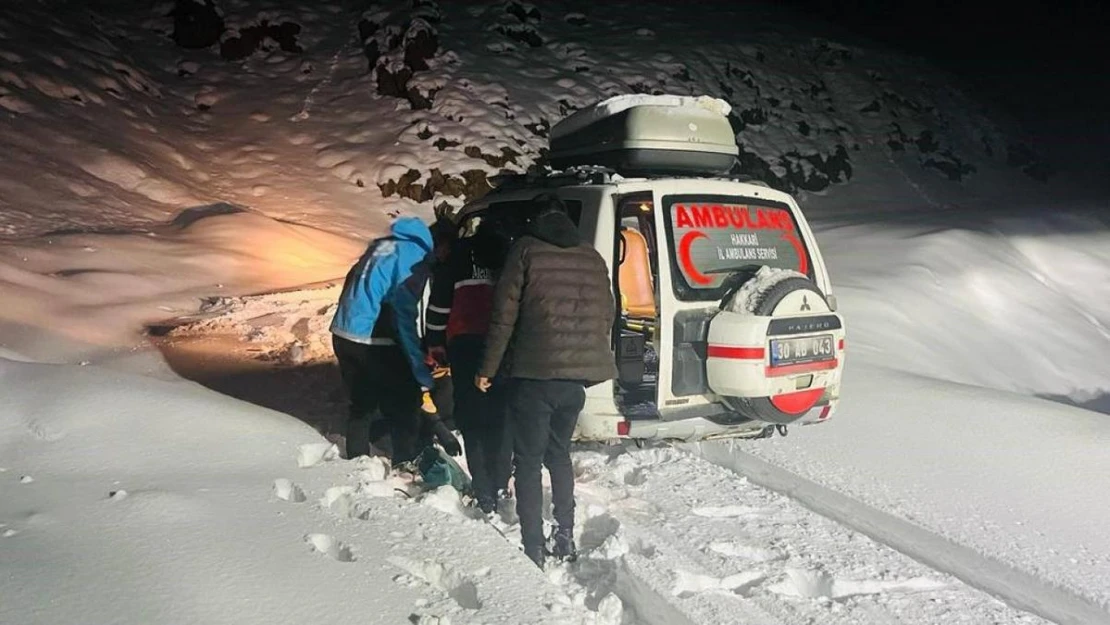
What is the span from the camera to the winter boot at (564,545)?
12.7ft

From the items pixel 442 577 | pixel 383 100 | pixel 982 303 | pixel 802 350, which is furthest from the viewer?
pixel 383 100

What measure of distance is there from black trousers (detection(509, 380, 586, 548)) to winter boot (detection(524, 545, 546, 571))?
0.05 feet

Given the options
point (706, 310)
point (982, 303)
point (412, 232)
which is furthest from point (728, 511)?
point (982, 303)

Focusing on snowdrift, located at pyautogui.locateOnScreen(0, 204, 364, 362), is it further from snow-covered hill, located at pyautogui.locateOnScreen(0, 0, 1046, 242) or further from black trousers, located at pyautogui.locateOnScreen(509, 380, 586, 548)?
black trousers, located at pyautogui.locateOnScreen(509, 380, 586, 548)

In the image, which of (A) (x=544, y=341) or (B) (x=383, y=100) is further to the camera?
(B) (x=383, y=100)

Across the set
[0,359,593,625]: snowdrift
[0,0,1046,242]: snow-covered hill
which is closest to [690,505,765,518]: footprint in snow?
[0,359,593,625]: snowdrift

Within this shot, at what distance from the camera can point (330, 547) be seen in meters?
3.24

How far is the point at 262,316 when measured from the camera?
328 inches

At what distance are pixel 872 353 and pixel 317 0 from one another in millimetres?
22590

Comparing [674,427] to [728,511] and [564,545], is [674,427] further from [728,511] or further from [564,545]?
[564,545]

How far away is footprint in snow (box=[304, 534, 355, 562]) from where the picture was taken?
10.4 ft

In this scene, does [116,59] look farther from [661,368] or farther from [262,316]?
[661,368]

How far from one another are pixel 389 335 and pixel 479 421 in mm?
666

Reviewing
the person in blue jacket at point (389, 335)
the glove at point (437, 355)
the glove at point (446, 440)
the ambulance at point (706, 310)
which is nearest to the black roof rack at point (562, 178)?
the ambulance at point (706, 310)
